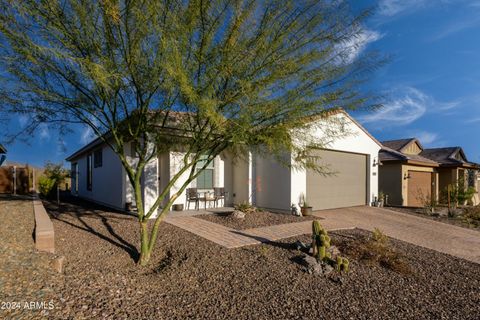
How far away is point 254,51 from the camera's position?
14.0 feet

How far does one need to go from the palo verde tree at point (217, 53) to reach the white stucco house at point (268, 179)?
4.40 metres

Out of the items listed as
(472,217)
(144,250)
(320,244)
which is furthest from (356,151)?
(144,250)

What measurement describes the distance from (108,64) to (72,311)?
3517mm

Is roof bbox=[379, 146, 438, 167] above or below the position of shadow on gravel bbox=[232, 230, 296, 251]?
above

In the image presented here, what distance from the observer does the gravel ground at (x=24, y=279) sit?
9.71 feet

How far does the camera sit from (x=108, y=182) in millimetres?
12328

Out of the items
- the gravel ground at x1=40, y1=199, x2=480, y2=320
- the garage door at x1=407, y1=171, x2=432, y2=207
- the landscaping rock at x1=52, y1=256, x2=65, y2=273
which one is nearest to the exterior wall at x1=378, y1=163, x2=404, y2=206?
the garage door at x1=407, y1=171, x2=432, y2=207

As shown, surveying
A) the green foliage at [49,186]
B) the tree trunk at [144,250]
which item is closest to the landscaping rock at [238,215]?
the tree trunk at [144,250]

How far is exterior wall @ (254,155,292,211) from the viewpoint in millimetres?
10414

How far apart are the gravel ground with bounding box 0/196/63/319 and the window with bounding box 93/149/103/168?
27.7 feet

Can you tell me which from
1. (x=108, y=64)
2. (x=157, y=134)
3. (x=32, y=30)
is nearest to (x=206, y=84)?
(x=108, y=64)

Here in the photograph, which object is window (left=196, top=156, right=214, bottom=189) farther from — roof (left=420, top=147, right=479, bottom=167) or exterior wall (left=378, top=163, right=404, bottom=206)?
roof (left=420, top=147, right=479, bottom=167)

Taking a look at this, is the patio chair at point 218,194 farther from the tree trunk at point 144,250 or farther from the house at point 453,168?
the house at point 453,168

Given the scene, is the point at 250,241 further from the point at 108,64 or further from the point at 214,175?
the point at 214,175
